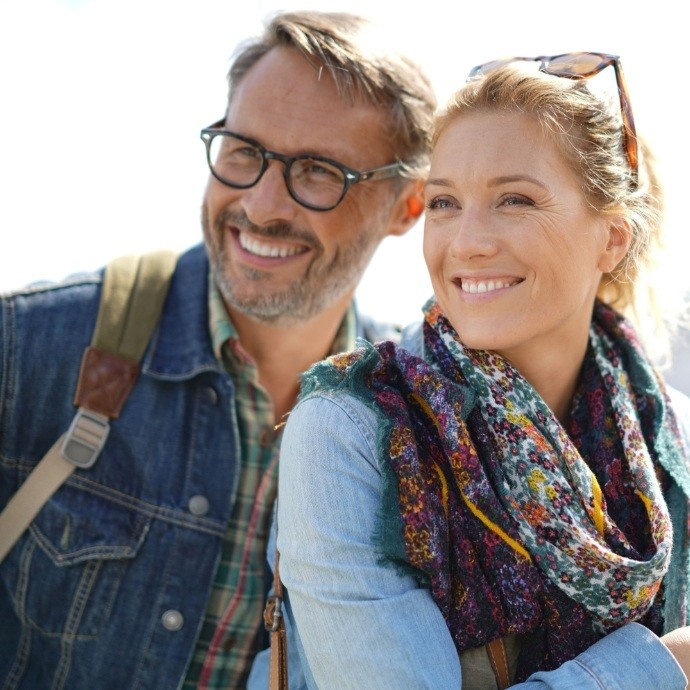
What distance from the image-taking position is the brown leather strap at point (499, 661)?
5.45 feet

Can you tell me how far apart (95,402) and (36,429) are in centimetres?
20

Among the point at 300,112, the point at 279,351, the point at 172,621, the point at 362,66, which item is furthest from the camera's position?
the point at 279,351

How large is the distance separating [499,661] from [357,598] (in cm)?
34

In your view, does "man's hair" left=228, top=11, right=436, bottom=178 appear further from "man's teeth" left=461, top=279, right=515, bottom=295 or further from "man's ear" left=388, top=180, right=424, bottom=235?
"man's teeth" left=461, top=279, right=515, bottom=295

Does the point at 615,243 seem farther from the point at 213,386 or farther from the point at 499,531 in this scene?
the point at 213,386

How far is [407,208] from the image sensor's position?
9.94 feet

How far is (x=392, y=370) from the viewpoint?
5.89 feet

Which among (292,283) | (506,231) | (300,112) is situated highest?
(300,112)

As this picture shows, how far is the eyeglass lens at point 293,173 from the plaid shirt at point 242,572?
1.55 ft

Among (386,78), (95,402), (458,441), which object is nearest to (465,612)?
(458,441)

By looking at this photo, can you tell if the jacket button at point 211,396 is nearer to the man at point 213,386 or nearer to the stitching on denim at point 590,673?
the man at point 213,386

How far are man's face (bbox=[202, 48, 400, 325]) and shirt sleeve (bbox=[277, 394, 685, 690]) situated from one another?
1.12 metres

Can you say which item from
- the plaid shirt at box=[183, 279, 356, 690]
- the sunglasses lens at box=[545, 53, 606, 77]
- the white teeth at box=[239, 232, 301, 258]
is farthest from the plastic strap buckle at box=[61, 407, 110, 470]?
the sunglasses lens at box=[545, 53, 606, 77]

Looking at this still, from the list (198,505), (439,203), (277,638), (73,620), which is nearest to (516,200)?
(439,203)
